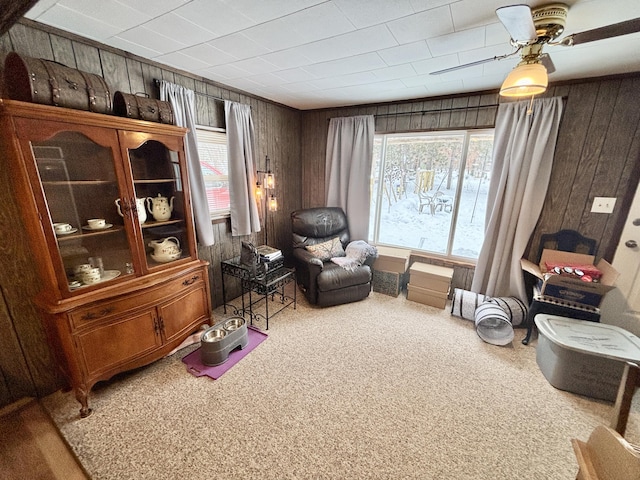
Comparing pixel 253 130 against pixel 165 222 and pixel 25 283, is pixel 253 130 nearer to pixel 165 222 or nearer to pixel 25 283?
pixel 165 222

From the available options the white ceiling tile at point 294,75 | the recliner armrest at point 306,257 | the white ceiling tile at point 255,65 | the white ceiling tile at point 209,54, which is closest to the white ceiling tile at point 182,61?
the white ceiling tile at point 209,54

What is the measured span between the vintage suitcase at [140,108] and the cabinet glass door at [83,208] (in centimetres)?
29

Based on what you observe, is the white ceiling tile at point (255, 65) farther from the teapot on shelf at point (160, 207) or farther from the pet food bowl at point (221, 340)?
the pet food bowl at point (221, 340)

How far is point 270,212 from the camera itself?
3.50 metres

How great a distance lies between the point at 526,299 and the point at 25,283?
424cm

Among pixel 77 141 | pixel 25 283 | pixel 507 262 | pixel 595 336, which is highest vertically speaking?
pixel 77 141

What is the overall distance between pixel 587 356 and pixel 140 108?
349 centimetres

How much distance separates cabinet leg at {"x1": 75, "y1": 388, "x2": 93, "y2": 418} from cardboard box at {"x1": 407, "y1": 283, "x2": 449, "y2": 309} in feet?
9.87

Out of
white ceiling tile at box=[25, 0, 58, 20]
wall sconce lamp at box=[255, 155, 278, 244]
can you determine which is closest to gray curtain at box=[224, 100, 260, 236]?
wall sconce lamp at box=[255, 155, 278, 244]

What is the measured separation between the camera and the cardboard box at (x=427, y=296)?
9.77 ft

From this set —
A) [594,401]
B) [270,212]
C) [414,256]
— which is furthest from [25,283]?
[594,401]

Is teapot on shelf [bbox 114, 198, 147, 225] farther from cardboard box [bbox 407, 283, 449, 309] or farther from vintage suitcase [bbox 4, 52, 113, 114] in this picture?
cardboard box [bbox 407, 283, 449, 309]

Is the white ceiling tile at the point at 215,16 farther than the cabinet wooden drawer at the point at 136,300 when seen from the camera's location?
No

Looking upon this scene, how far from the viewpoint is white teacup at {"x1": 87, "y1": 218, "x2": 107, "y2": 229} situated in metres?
1.70
